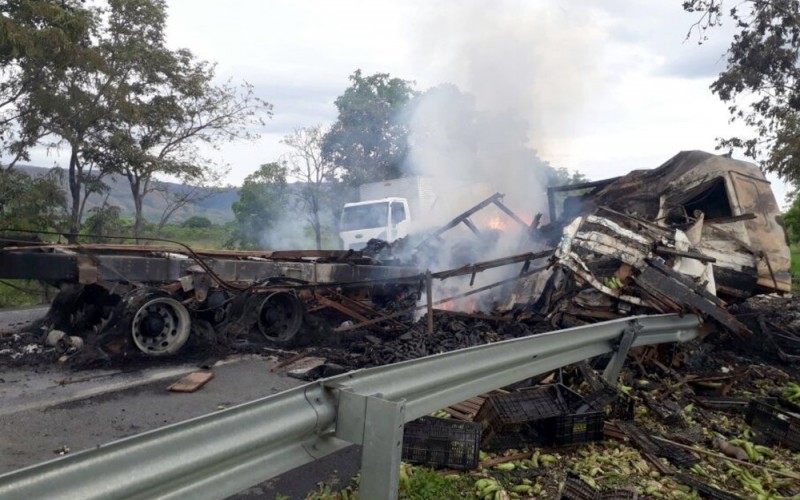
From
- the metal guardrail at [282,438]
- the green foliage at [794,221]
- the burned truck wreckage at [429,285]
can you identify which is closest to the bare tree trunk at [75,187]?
the burned truck wreckage at [429,285]

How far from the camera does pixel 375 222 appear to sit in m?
17.1

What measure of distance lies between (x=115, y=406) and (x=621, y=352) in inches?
177

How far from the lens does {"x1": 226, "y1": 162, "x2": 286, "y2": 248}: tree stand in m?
26.2

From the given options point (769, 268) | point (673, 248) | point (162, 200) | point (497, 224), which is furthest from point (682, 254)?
point (162, 200)

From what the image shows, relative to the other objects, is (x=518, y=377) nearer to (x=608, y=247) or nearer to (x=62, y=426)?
(x=62, y=426)

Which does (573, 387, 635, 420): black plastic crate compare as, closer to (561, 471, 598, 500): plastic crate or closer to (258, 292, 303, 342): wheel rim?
(561, 471, 598, 500): plastic crate

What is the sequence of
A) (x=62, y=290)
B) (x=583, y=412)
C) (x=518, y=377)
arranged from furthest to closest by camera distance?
1. (x=62, y=290)
2. (x=583, y=412)
3. (x=518, y=377)

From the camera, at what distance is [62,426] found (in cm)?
454

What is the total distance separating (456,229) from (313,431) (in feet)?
31.0

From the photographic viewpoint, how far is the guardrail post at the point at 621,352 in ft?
15.3

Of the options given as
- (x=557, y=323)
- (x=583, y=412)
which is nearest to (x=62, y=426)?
(x=583, y=412)

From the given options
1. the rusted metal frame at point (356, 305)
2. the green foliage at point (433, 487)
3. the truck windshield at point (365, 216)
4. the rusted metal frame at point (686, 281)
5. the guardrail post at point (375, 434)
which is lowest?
the green foliage at point (433, 487)

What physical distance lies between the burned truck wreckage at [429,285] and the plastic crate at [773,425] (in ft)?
4.74

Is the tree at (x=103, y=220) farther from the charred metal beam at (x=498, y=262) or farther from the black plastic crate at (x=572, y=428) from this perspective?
the black plastic crate at (x=572, y=428)
